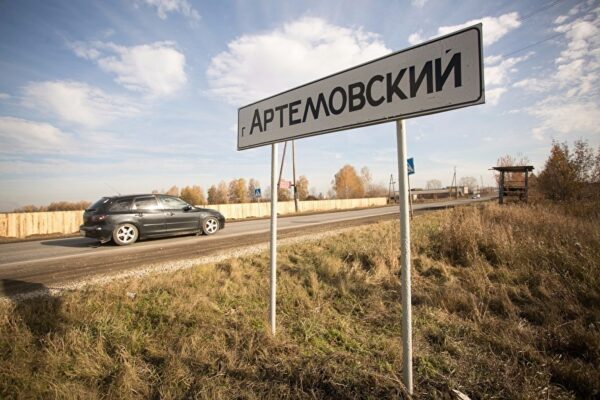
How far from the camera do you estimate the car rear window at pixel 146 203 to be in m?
8.62

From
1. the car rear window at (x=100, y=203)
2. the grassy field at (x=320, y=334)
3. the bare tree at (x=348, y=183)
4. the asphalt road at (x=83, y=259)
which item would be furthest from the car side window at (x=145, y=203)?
the bare tree at (x=348, y=183)

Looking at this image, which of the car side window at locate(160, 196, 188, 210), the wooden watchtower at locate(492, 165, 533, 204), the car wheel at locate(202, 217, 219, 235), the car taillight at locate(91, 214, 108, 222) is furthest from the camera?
the wooden watchtower at locate(492, 165, 533, 204)

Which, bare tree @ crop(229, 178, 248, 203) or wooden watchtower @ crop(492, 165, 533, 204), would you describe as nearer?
wooden watchtower @ crop(492, 165, 533, 204)

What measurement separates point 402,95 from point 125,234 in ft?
29.8

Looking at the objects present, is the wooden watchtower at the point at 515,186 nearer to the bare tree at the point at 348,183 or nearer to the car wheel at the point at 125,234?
the car wheel at the point at 125,234

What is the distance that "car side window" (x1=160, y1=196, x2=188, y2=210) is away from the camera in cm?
920

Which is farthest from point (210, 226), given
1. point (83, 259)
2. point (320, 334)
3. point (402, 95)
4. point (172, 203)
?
point (402, 95)

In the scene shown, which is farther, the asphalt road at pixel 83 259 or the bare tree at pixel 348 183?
the bare tree at pixel 348 183

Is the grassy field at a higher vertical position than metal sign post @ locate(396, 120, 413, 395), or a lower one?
lower

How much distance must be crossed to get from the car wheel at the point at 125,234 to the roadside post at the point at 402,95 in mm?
7821

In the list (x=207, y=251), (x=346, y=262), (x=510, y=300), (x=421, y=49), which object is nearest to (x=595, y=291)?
(x=510, y=300)

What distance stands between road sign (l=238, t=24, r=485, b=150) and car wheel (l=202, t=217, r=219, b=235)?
833cm

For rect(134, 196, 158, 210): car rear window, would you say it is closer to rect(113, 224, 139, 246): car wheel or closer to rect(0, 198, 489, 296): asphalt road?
rect(113, 224, 139, 246): car wheel

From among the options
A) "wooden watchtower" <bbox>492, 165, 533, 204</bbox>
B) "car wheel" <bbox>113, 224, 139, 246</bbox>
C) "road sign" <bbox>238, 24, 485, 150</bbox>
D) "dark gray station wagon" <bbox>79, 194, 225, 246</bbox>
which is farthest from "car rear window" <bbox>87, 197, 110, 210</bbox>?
"wooden watchtower" <bbox>492, 165, 533, 204</bbox>
